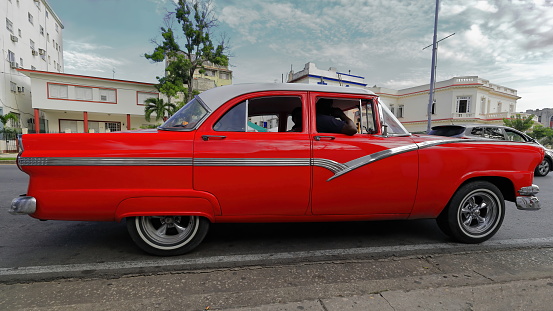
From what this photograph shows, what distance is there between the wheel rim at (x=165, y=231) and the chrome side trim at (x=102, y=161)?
22.7 inches

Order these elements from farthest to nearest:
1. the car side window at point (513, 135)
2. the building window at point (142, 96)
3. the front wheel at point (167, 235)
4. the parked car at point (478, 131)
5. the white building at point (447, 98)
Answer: the white building at point (447, 98) → the building window at point (142, 96) → the car side window at point (513, 135) → the parked car at point (478, 131) → the front wheel at point (167, 235)

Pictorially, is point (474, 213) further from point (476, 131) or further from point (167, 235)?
point (476, 131)

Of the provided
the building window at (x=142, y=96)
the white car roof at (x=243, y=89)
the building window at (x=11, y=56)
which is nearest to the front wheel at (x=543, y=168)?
the white car roof at (x=243, y=89)

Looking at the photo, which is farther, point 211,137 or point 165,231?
point 165,231

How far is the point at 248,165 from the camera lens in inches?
107

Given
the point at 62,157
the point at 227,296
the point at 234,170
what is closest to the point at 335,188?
the point at 234,170

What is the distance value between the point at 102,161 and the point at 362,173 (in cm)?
244

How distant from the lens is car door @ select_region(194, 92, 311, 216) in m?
2.69

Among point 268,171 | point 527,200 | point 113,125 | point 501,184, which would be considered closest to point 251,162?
point 268,171

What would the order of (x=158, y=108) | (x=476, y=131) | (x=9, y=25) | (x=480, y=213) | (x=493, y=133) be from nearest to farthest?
(x=480, y=213) → (x=476, y=131) → (x=493, y=133) → (x=9, y=25) → (x=158, y=108)

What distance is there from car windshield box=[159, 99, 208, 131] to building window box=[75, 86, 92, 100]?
81.1 feet

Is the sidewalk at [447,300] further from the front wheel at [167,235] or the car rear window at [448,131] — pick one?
the car rear window at [448,131]

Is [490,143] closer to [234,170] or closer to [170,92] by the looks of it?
[234,170]

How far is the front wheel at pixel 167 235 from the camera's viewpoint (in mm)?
2797
